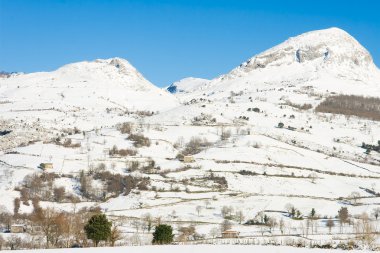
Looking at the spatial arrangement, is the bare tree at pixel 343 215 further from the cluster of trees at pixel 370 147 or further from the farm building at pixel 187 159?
the cluster of trees at pixel 370 147

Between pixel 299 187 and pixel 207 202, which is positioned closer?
pixel 207 202

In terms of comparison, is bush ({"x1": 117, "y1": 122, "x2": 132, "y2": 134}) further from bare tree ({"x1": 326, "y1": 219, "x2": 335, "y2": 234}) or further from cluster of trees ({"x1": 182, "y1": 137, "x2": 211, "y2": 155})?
bare tree ({"x1": 326, "y1": 219, "x2": 335, "y2": 234})

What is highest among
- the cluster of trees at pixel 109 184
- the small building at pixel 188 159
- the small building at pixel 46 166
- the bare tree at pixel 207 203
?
the small building at pixel 188 159

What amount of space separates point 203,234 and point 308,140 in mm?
92904

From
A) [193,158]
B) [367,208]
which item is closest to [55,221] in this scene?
[367,208]

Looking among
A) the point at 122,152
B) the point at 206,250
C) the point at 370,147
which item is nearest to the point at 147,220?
the point at 122,152

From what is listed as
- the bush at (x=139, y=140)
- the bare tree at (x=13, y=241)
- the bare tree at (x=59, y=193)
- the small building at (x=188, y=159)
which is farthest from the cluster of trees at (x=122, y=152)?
the bare tree at (x=13, y=241)

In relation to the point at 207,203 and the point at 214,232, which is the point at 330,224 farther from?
the point at 207,203

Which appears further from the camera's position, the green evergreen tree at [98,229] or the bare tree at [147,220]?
the bare tree at [147,220]

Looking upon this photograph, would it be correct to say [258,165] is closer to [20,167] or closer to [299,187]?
[299,187]

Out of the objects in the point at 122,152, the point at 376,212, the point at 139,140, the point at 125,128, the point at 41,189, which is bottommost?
the point at 376,212

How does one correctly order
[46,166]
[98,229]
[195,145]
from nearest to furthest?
A: [98,229], [46,166], [195,145]

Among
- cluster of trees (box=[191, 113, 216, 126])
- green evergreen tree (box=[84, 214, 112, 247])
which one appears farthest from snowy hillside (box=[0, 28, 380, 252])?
green evergreen tree (box=[84, 214, 112, 247])

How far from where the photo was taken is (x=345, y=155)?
158000 mm
